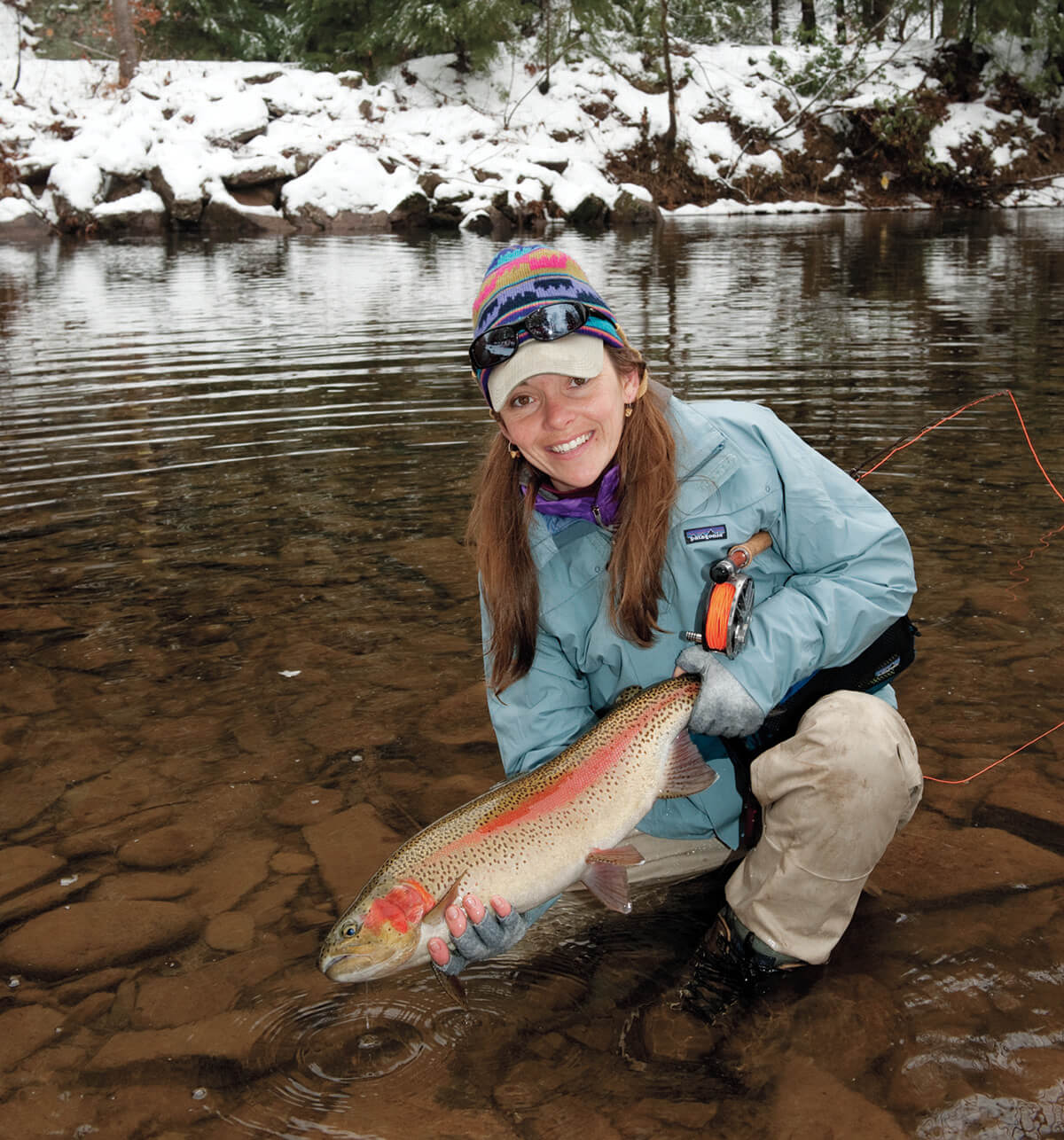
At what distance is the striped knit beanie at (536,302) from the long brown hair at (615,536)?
133mm

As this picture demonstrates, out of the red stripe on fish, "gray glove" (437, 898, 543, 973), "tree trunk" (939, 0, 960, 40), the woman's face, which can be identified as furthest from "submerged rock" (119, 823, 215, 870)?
"tree trunk" (939, 0, 960, 40)

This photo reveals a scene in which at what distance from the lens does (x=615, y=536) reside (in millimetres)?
2832

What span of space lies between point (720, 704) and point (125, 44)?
37.1 meters

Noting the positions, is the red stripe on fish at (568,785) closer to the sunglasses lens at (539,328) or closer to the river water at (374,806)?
the river water at (374,806)

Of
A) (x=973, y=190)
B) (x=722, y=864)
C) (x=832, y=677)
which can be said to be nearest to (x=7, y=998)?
(x=722, y=864)

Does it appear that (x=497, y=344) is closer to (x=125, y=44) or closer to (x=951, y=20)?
(x=125, y=44)

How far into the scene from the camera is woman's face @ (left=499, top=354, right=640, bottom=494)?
2.73m

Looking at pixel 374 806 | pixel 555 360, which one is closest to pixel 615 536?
pixel 555 360

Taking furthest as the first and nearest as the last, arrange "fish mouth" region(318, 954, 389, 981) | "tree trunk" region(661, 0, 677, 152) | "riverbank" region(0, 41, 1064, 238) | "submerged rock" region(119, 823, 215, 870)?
1. "tree trunk" region(661, 0, 677, 152)
2. "riverbank" region(0, 41, 1064, 238)
3. "submerged rock" region(119, 823, 215, 870)
4. "fish mouth" region(318, 954, 389, 981)

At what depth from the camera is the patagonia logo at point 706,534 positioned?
2.82 meters

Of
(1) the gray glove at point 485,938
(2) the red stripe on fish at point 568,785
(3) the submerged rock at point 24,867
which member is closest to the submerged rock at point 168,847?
(3) the submerged rock at point 24,867

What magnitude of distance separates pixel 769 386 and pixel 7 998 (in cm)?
801

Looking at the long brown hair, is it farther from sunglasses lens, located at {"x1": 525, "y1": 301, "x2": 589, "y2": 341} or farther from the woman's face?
sunglasses lens, located at {"x1": 525, "y1": 301, "x2": 589, "y2": 341}

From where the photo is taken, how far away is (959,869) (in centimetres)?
330
